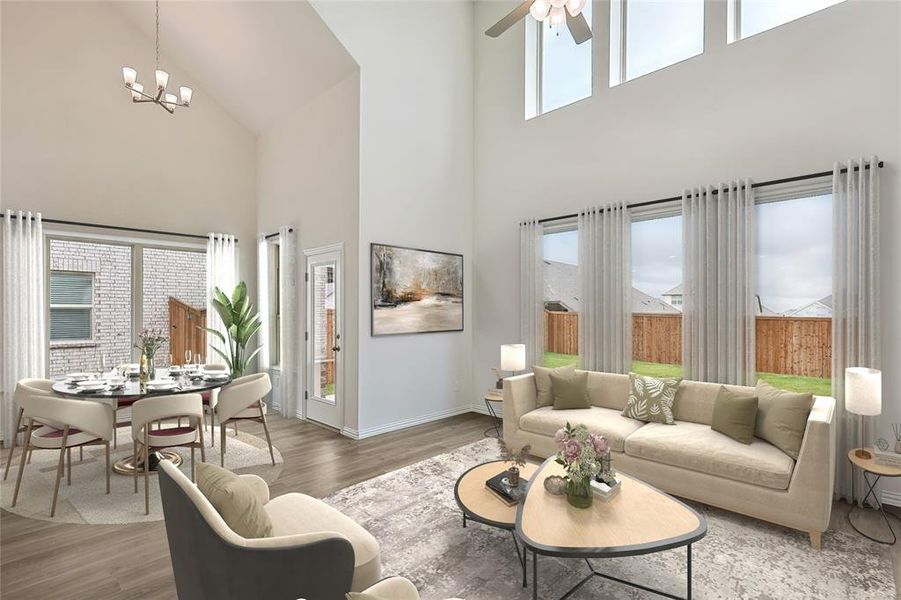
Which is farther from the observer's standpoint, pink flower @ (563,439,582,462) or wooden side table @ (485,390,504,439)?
wooden side table @ (485,390,504,439)

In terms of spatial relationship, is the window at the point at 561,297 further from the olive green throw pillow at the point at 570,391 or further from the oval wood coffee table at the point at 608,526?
the oval wood coffee table at the point at 608,526

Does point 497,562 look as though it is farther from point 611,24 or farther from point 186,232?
point 186,232

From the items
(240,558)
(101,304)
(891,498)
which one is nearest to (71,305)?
(101,304)

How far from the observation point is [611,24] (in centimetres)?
504

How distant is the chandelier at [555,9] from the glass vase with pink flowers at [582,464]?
2.52 m

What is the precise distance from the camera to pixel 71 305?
5.41 metres

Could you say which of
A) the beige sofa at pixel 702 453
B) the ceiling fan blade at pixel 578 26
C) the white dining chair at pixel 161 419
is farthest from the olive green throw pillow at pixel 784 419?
the white dining chair at pixel 161 419

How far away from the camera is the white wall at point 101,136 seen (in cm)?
501

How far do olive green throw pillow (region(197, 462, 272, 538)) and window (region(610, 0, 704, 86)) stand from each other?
17.1ft

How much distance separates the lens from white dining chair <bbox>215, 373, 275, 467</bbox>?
4.04 meters

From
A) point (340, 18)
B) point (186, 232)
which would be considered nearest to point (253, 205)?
point (186, 232)

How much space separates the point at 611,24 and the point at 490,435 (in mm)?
4834

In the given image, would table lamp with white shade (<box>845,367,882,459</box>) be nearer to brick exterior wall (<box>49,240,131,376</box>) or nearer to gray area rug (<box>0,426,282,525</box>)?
gray area rug (<box>0,426,282,525</box>)

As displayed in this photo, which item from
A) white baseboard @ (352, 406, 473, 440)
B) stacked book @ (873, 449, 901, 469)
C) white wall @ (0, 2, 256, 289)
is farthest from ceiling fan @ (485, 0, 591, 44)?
white wall @ (0, 2, 256, 289)
